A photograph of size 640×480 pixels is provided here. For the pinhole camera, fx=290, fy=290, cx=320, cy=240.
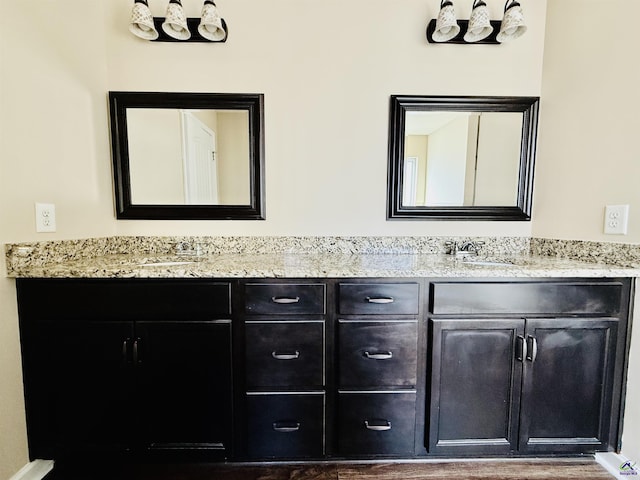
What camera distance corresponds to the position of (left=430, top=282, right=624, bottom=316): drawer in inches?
49.9

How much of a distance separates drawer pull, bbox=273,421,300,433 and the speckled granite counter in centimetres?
67

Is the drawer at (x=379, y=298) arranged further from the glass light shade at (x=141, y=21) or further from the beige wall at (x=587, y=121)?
the glass light shade at (x=141, y=21)

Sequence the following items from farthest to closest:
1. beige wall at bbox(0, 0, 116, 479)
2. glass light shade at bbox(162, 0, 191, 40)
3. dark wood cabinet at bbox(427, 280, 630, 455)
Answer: glass light shade at bbox(162, 0, 191, 40)
dark wood cabinet at bbox(427, 280, 630, 455)
beige wall at bbox(0, 0, 116, 479)

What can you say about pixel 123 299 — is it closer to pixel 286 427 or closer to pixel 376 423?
pixel 286 427

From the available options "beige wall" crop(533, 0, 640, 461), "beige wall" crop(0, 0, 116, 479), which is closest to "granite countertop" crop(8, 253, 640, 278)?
"beige wall" crop(0, 0, 116, 479)

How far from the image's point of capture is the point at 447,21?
1.54m

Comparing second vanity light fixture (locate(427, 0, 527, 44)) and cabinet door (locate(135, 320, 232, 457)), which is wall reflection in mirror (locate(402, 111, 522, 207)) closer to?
second vanity light fixture (locate(427, 0, 527, 44))

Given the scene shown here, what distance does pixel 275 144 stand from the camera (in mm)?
1740

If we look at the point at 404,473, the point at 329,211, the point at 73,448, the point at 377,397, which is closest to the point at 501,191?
the point at 329,211

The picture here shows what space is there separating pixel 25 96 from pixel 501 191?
245 cm

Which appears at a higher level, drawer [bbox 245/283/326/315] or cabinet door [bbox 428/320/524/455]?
drawer [bbox 245/283/326/315]

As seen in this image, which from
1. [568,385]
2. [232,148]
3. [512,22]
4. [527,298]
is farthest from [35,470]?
[512,22]

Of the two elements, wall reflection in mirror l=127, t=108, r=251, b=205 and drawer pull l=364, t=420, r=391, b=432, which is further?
wall reflection in mirror l=127, t=108, r=251, b=205

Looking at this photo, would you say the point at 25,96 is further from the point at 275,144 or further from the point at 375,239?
the point at 375,239
